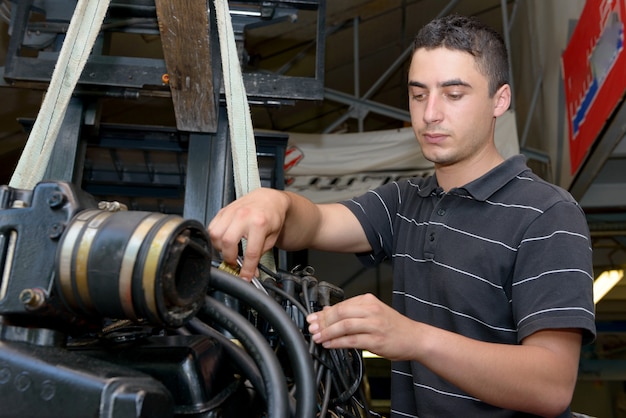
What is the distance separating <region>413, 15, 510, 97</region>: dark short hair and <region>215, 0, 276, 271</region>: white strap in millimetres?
403

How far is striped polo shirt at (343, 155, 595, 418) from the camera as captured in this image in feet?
3.31

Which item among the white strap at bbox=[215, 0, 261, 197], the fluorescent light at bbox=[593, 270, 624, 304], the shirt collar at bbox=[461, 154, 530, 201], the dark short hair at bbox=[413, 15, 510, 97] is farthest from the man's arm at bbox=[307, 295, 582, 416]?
the fluorescent light at bbox=[593, 270, 624, 304]

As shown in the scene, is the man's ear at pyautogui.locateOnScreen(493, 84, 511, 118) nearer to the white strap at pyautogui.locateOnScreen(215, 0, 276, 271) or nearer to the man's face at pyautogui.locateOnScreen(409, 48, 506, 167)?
the man's face at pyautogui.locateOnScreen(409, 48, 506, 167)

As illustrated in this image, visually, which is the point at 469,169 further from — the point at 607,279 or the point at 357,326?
the point at 607,279

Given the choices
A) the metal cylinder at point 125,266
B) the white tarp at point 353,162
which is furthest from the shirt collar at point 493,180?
the white tarp at point 353,162

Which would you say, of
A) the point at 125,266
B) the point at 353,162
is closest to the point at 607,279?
the point at 353,162

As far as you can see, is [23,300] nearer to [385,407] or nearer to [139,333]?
[139,333]

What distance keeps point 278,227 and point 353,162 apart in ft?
11.3

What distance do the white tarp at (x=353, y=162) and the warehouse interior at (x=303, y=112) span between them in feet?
0.05

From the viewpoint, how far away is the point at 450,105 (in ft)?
4.03

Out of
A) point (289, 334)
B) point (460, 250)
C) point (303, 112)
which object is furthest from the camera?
point (303, 112)

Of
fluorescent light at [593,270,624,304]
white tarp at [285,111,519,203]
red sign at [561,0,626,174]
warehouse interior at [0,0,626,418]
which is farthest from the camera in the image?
fluorescent light at [593,270,624,304]

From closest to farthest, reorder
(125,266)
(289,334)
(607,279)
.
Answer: (125,266) → (289,334) → (607,279)

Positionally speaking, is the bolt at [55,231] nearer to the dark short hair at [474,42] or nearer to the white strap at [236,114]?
the white strap at [236,114]
